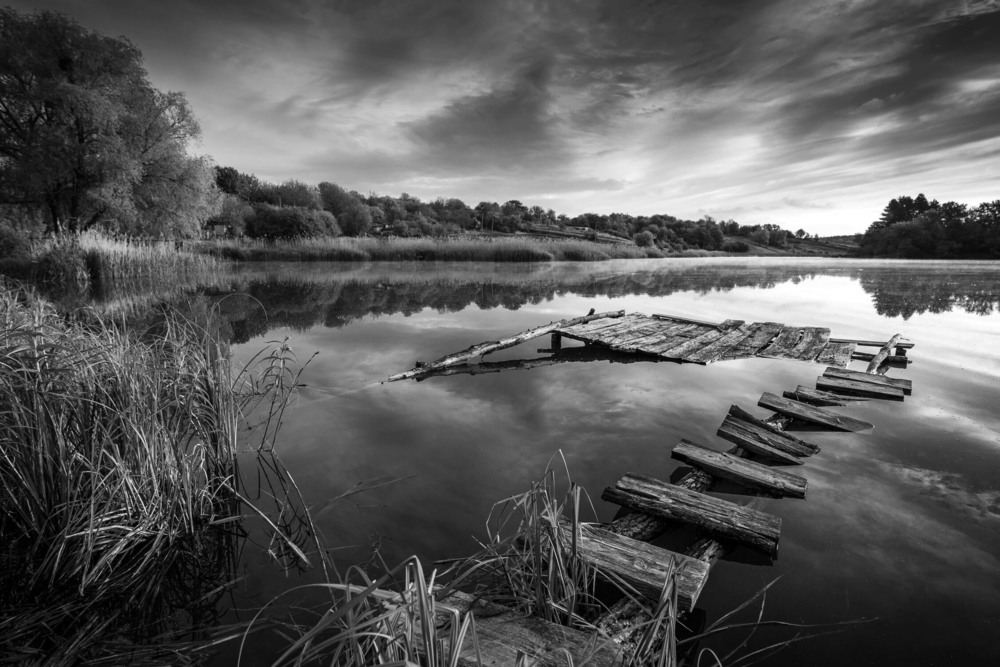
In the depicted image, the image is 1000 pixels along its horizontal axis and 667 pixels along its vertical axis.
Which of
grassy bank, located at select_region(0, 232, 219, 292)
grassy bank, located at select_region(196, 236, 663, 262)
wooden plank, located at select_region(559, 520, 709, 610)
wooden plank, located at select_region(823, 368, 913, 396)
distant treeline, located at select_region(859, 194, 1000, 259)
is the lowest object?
wooden plank, located at select_region(559, 520, 709, 610)

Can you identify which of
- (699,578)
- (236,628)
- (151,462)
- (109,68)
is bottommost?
(236,628)

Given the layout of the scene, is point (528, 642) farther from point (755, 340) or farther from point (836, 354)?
point (755, 340)

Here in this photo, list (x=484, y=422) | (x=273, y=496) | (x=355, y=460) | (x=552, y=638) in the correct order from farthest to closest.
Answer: (x=484, y=422) < (x=355, y=460) < (x=273, y=496) < (x=552, y=638)

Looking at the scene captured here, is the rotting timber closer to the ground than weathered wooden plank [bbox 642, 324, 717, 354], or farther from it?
closer to the ground

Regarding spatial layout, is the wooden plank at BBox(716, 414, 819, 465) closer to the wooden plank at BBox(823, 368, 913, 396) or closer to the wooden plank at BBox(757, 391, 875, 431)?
the wooden plank at BBox(757, 391, 875, 431)

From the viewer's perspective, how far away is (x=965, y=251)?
4972 cm

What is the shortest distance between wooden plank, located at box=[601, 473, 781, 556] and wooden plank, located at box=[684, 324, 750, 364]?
425cm

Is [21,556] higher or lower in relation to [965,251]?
lower

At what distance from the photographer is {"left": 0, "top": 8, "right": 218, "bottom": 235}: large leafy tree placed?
2059 cm

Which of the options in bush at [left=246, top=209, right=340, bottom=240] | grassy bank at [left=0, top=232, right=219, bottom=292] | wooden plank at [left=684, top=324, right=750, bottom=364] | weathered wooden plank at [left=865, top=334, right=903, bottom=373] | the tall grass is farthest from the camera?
bush at [left=246, top=209, right=340, bottom=240]

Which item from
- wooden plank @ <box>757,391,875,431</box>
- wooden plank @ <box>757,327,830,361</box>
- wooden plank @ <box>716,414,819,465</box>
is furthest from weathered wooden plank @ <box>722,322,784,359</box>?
wooden plank @ <box>716,414,819,465</box>

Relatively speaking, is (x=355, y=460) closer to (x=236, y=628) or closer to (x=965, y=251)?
(x=236, y=628)

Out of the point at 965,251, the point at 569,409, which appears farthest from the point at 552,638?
the point at 965,251

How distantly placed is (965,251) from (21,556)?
7208 centimetres
